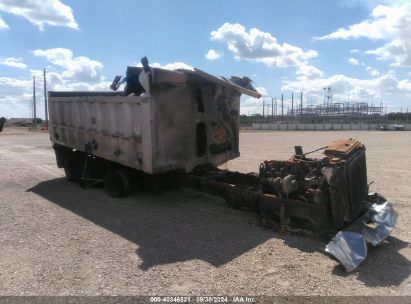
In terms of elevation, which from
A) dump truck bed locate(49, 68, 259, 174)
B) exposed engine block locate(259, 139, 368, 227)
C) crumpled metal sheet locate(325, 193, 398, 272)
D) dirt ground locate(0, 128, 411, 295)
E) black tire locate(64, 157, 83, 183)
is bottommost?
dirt ground locate(0, 128, 411, 295)

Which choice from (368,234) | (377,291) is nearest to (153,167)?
(368,234)

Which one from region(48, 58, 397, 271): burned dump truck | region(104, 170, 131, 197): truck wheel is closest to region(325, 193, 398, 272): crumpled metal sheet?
region(48, 58, 397, 271): burned dump truck

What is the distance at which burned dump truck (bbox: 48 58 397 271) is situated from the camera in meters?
6.53

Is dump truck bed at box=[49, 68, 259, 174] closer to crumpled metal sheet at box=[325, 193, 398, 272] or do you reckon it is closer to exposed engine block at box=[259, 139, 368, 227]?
exposed engine block at box=[259, 139, 368, 227]

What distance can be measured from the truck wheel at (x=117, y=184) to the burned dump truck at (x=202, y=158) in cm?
2

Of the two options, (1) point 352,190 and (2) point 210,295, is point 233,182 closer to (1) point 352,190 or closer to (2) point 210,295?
(1) point 352,190

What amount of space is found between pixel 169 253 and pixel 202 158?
3.54m

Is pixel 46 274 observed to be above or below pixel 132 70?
below

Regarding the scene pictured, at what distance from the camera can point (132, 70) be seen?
8.90m

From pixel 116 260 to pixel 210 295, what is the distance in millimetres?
1575

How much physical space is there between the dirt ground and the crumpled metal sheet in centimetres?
14

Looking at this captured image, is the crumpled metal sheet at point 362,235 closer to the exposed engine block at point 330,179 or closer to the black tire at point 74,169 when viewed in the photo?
the exposed engine block at point 330,179

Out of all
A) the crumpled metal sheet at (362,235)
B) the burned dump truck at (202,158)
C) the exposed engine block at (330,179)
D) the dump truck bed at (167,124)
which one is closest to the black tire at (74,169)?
the burned dump truck at (202,158)

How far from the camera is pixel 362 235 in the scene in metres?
6.12
